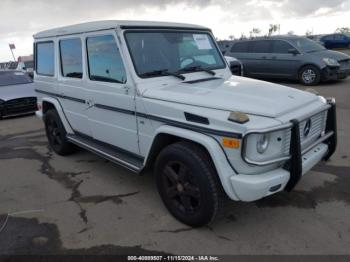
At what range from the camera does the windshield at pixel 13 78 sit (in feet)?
36.8

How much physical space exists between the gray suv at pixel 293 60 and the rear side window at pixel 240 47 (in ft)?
0.17

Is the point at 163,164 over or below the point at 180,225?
over

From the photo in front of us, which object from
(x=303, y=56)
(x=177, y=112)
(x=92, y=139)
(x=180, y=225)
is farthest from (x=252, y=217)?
(x=303, y=56)

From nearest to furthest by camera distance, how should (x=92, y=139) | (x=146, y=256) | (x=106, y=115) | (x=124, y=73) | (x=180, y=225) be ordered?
(x=146, y=256) → (x=180, y=225) → (x=124, y=73) → (x=106, y=115) → (x=92, y=139)

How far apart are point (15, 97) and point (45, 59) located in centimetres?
506

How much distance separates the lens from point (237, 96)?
11.0ft

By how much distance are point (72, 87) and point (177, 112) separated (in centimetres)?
227

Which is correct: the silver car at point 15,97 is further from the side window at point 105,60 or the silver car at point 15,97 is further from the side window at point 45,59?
the side window at point 105,60

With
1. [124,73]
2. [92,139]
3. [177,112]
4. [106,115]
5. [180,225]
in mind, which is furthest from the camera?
[92,139]

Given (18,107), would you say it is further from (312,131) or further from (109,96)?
Result: (312,131)

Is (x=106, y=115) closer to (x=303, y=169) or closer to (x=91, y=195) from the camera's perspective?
(x=91, y=195)

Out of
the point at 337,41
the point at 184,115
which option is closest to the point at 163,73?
the point at 184,115

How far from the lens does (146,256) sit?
10.2ft

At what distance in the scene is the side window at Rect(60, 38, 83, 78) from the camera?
4801 millimetres
